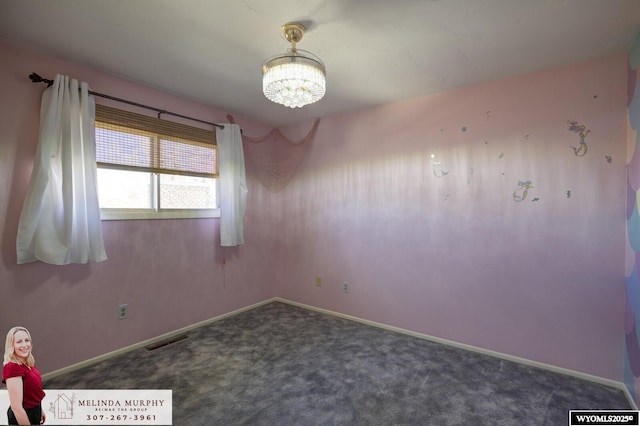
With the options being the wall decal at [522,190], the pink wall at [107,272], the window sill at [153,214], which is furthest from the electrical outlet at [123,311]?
the wall decal at [522,190]

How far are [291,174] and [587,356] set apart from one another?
10.6 ft

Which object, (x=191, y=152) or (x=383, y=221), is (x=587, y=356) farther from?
(x=191, y=152)

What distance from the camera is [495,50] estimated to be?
6.72 feet

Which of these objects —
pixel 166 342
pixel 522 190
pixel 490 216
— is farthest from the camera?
pixel 166 342

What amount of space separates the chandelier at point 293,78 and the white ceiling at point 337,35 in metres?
0.27

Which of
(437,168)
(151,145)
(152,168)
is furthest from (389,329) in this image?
(151,145)

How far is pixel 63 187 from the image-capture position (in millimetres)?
2141

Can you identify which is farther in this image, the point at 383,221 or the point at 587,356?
the point at 383,221

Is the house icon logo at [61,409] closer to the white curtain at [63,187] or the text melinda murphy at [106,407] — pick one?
the text melinda murphy at [106,407]

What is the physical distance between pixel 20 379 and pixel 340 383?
1782 millimetres

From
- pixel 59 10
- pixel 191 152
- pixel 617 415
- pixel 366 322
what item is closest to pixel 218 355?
pixel 366 322

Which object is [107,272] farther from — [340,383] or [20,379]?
[340,383]

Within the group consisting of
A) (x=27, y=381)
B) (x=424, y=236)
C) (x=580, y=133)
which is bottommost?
(x=27, y=381)

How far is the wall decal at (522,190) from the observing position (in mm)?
2377
